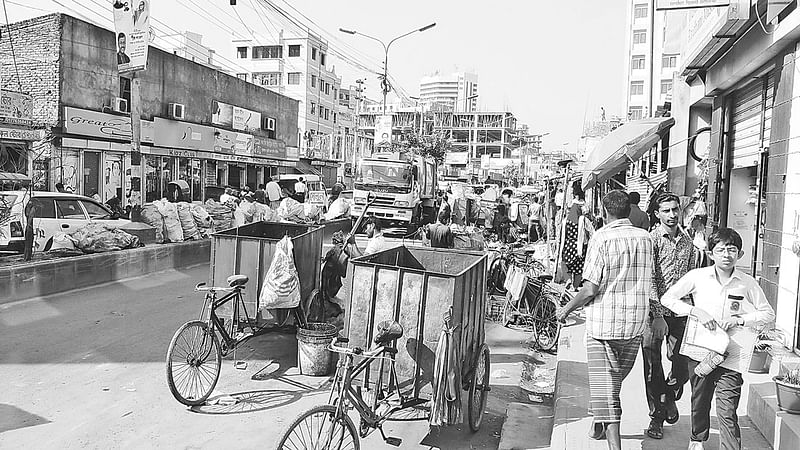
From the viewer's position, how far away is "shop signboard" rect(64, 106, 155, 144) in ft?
66.5

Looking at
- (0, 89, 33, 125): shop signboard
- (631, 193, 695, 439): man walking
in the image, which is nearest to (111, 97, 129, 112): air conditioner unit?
(0, 89, 33, 125): shop signboard

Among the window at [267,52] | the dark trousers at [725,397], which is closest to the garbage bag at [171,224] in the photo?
the dark trousers at [725,397]

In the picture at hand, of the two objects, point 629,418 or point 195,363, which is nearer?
point 629,418

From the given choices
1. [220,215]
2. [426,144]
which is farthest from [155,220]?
[426,144]

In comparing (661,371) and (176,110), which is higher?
(176,110)

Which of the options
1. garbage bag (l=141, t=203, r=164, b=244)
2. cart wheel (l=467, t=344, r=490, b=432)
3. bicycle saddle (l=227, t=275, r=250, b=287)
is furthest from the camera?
garbage bag (l=141, t=203, r=164, b=244)

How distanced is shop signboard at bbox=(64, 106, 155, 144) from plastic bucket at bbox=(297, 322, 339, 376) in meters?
16.8

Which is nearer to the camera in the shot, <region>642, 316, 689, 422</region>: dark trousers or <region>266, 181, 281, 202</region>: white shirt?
<region>642, 316, 689, 422</region>: dark trousers

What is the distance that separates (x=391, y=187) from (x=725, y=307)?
18.6 m

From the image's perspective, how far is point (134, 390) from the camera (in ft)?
20.4

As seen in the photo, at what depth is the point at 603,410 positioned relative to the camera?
13.9 feet

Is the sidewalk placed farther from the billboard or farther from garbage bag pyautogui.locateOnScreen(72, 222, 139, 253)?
the billboard

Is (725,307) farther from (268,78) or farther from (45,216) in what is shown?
(268,78)

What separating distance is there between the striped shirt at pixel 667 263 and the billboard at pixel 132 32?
14.7 meters
